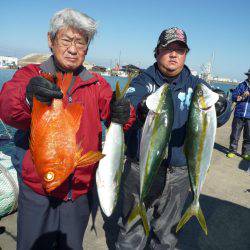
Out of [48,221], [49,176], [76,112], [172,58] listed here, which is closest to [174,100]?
[172,58]

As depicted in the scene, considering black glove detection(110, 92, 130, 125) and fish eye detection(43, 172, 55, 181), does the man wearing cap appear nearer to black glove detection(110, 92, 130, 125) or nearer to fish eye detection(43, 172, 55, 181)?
black glove detection(110, 92, 130, 125)

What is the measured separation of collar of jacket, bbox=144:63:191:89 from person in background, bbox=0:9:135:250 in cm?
70

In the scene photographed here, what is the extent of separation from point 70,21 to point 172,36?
4.26ft

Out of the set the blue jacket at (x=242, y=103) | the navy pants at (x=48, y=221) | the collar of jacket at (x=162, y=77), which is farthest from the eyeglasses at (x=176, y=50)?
the blue jacket at (x=242, y=103)

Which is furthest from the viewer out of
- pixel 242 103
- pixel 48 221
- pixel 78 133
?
pixel 242 103

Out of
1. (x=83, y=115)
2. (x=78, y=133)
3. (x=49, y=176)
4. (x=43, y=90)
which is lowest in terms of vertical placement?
(x=49, y=176)

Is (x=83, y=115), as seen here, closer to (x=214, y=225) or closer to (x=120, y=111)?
(x=120, y=111)

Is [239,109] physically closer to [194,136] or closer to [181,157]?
[181,157]

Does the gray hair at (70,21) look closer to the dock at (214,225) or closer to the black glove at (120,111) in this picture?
the black glove at (120,111)

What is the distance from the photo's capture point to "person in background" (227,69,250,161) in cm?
962

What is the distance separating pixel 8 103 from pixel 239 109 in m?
8.69

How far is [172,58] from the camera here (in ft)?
11.8

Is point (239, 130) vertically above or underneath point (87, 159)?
underneath

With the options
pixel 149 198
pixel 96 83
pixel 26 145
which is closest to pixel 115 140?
pixel 96 83
